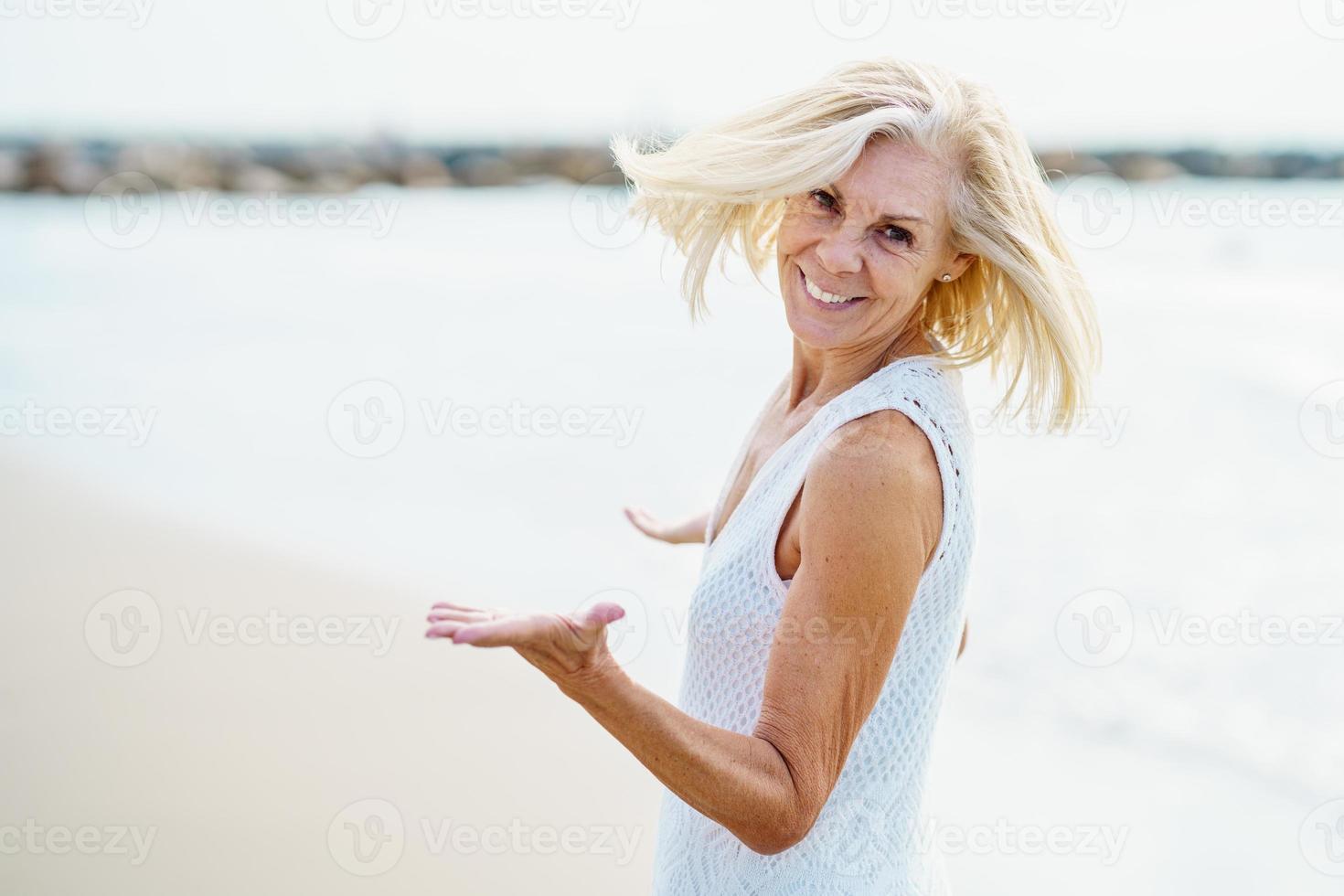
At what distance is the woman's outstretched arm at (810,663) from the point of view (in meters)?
1.49

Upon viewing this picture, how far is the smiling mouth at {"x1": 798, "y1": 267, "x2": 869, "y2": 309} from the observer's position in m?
1.90

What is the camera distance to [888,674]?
1.71m

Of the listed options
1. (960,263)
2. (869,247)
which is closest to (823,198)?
(869,247)

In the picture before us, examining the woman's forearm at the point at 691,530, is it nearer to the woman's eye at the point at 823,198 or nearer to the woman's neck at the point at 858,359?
the woman's neck at the point at 858,359

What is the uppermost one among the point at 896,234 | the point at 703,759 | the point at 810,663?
the point at 896,234

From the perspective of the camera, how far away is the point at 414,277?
468 inches

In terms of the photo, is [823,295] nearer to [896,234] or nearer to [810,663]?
[896,234]

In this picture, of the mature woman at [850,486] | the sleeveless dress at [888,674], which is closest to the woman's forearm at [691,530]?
the mature woman at [850,486]

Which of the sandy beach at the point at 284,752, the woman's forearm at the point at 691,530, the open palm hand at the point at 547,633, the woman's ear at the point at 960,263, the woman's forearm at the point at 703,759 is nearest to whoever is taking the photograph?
the open palm hand at the point at 547,633

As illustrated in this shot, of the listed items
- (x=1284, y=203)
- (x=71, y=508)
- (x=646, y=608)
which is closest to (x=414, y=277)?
(x=71, y=508)

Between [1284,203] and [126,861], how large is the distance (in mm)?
21742

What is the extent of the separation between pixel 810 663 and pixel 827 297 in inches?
24.5

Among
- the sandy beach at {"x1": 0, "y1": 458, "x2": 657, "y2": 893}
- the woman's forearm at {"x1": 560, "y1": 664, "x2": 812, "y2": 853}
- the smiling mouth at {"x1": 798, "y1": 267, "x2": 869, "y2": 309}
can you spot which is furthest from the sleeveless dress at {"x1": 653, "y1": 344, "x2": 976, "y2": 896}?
the sandy beach at {"x1": 0, "y1": 458, "x2": 657, "y2": 893}

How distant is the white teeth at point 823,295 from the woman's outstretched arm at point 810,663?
1.04ft
